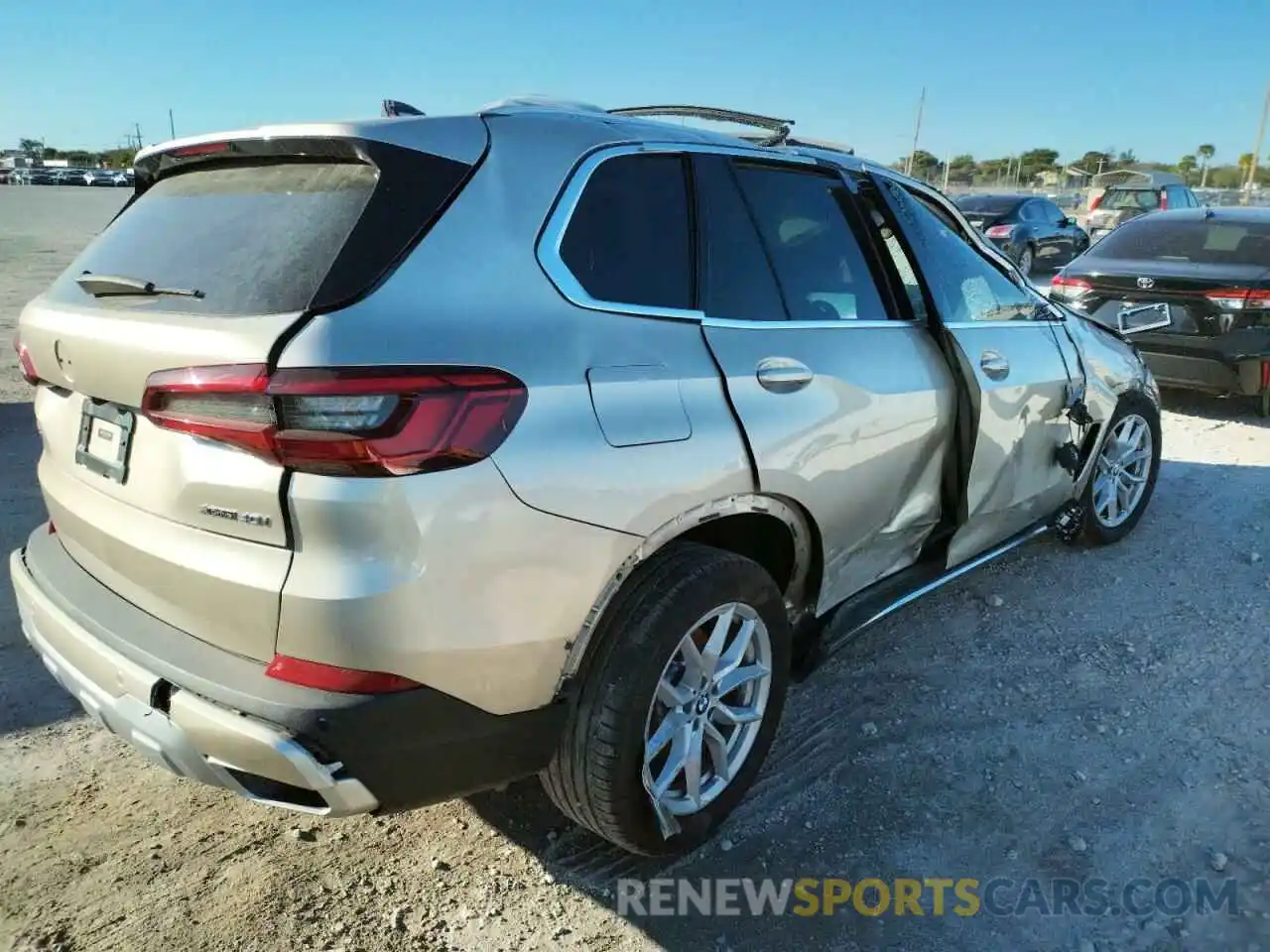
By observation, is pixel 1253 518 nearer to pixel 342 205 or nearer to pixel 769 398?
pixel 769 398

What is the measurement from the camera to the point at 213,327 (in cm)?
185

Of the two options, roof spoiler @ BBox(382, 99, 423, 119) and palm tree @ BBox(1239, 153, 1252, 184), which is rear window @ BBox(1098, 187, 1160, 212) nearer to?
roof spoiler @ BBox(382, 99, 423, 119)

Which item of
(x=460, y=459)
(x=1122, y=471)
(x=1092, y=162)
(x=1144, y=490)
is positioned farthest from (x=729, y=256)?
(x=1092, y=162)

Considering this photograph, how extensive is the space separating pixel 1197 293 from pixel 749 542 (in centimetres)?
562

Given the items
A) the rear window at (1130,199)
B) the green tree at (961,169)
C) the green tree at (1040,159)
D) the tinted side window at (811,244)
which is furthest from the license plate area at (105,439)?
the green tree at (1040,159)

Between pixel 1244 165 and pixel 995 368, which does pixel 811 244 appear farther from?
pixel 1244 165

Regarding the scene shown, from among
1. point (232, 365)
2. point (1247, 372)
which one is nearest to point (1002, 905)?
point (232, 365)

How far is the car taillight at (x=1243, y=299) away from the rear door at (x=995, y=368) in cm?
354

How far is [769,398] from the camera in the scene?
8.17 feet

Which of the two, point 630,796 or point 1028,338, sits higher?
point 1028,338

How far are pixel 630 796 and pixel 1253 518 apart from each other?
4468mm

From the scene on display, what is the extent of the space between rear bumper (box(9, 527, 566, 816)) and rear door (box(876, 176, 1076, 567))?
204cm

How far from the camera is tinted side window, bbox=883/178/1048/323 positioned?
332cm

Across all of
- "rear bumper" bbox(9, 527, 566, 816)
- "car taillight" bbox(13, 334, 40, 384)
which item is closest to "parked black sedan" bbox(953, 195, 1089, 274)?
"car taillight" bbox(13, 334, 40, 384)
